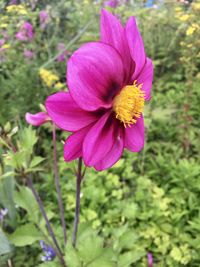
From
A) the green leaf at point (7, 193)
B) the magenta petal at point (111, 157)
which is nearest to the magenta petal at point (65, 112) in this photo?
the magenta petal at point (111, 157)

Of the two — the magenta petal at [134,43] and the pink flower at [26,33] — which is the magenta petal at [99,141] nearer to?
the magenta petal at [134,43]

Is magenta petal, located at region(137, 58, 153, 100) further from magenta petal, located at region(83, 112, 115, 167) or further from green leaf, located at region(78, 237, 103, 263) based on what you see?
green leaf, located at region(78, 237, 103, 263)

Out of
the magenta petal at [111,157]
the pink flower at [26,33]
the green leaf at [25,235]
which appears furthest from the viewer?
the pink flower at [26,33]

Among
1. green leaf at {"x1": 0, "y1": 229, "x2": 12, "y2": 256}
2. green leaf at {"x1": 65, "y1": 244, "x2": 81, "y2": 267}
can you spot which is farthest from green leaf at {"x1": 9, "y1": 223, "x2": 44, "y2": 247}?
green leaf at {"x1": 65, "y1": 244, "x2": 81, "y2": 267}

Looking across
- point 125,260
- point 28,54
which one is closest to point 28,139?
point 125,260

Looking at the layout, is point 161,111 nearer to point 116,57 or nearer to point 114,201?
point 114,201

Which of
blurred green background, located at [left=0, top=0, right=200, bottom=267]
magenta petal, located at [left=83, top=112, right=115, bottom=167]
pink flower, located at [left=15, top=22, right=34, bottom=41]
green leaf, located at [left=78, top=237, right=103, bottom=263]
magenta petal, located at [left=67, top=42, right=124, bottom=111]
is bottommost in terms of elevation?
blurred green background, located at [left=0, top=0, right=200, bottom=267]

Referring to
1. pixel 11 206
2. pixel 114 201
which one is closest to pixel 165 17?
pixel 114 201

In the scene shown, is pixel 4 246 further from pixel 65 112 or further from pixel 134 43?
pixel 134 43
